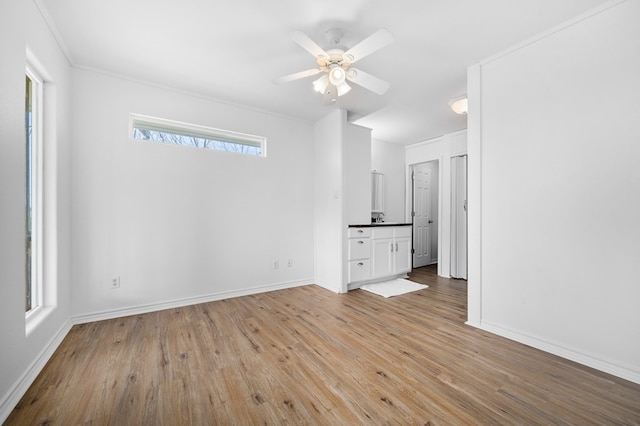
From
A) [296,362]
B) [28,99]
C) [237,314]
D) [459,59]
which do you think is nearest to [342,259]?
[237,314]

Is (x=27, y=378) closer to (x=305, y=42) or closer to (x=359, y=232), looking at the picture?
(x=305, y=42)

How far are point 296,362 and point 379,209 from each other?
3719 millimetres

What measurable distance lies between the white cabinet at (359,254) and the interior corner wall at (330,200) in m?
0.14

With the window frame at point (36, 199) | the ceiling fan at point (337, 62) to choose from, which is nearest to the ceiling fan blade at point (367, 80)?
the ceiling fan at point (337, 62)

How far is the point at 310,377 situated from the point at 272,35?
2.63 m

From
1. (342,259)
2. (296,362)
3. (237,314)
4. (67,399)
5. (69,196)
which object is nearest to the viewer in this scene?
(67,399)

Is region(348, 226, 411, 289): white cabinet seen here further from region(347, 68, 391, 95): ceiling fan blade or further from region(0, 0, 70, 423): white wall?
region(0, 0, 70, 423): white wall

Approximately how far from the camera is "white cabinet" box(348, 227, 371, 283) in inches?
147

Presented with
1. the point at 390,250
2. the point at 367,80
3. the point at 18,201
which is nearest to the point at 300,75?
the point at 367,80

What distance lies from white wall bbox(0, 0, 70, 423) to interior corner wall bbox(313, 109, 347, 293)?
9.55 ft

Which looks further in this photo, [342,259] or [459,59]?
[342,259]

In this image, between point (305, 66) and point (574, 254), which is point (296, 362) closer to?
point (574, 254)

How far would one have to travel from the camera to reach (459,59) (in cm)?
243

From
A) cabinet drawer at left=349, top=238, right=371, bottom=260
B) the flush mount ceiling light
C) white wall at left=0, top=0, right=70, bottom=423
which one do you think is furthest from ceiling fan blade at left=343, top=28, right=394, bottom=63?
cabinet drawer at left=349, top=238, right=371, bottom=260
